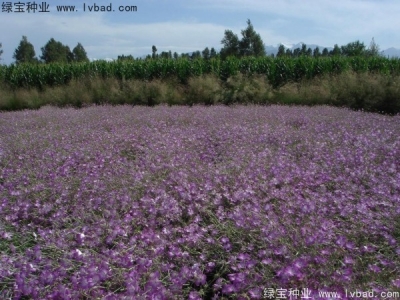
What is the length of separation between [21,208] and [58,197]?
30 centimetres

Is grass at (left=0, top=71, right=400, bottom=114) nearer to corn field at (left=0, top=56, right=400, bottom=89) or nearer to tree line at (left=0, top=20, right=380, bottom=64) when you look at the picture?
corn field at (left=0, top=56, right=400, bottom=89)

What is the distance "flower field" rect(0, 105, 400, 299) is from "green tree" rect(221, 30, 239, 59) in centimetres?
2336

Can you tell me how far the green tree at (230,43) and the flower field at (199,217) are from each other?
920 inches

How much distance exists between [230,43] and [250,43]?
1466 mm

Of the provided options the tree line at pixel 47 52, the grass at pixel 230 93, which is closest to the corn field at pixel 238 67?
the grass at pixel 230 93

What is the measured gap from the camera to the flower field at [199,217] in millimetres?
2070

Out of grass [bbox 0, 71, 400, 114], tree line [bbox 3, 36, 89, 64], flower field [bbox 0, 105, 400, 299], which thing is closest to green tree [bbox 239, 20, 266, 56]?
grass [bbox 0, 71, 400, 114]

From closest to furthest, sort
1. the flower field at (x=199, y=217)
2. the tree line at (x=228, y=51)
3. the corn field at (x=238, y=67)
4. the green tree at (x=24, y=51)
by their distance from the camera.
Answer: the flower field at (x=199, y=217) < the corn field at (x=238, y=67) < the tree line at (x=228, y=51) < the green tree at (x=24, y=51)

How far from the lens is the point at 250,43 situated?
88.6 ft

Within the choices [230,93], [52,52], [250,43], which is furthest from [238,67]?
[52,52]

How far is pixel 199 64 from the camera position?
51.2 feet

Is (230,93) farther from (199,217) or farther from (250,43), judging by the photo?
(250,43)

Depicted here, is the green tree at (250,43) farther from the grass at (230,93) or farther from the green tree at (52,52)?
the green tree at (52,52)

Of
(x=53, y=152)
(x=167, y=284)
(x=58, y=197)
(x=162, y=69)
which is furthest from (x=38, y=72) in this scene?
(x=167, y=284)
